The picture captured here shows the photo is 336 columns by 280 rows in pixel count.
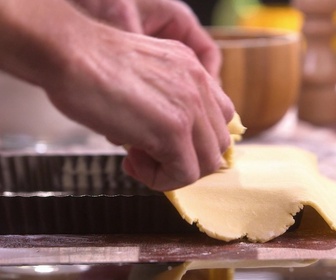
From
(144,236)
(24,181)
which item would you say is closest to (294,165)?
(144,236)

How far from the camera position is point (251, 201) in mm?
500

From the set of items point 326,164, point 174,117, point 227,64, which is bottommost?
point 326,164

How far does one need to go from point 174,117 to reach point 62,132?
0.48m

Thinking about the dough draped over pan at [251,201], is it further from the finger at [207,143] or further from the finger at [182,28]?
the finger at [182,28]

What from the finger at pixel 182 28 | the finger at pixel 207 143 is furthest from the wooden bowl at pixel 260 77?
the finger at pixel 207 143

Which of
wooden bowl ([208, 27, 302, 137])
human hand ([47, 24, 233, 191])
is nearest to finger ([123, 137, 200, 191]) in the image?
human hand ([47, 24, 233, 191])

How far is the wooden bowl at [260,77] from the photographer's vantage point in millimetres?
852

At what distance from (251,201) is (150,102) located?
0.16 m

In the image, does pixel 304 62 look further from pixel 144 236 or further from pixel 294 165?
pixel 144 236

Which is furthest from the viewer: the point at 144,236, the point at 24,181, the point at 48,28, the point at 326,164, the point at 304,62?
the point at 304,62

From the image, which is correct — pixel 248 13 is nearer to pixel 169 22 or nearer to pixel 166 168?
pixel 169 22

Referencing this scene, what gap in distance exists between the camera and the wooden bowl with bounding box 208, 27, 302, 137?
0.85 meters

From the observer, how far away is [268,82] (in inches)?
34.2

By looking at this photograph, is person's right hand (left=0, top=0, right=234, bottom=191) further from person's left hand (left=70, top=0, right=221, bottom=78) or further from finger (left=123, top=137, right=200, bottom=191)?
person's left hand (left=70, top=0, right=221, bottom=78)
